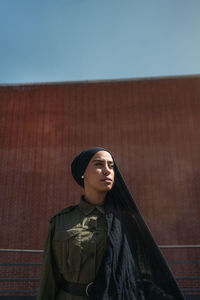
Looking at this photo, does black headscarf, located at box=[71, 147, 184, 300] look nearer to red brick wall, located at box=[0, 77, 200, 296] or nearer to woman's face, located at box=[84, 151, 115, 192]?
woman's face, located at box=[84, 151, 115, 192]

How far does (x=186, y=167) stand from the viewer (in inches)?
254

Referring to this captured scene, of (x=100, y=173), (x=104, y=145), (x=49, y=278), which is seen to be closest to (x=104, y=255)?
(x=49, y=278)

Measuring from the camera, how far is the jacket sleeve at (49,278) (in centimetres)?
127

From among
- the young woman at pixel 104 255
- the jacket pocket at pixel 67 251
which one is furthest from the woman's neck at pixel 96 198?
the jacket pocket at pixel 67 251

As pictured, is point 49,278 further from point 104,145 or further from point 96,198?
point 104,145

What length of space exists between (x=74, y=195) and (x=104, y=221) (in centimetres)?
509

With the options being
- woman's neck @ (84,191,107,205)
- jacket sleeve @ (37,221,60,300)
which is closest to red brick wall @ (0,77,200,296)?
woman's neck @ (84,191,107,205)

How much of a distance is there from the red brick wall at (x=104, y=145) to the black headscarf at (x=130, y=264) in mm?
4888

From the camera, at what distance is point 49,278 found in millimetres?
1296

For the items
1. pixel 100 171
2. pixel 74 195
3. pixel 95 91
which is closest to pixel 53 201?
pixel 74 195

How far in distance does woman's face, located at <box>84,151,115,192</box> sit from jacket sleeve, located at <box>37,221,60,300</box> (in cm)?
38

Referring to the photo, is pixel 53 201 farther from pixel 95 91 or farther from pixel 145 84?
pixel 145 84

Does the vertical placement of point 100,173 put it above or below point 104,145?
below

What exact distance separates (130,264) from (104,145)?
221 inches
